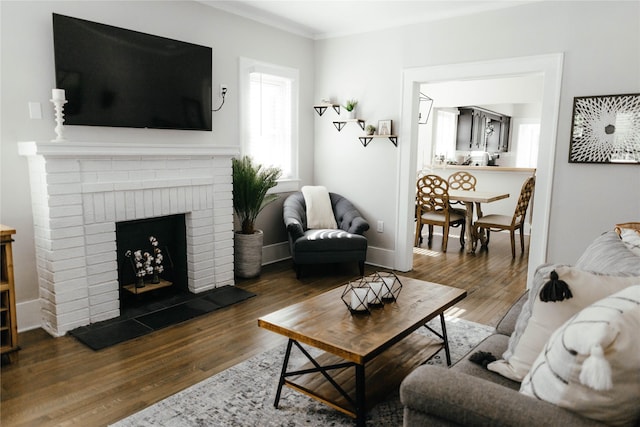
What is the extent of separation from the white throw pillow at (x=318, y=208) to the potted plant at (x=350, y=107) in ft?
2.80

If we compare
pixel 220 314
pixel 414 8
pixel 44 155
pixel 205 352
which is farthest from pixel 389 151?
pixel 44 155

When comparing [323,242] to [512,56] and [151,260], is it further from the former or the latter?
[512,56]

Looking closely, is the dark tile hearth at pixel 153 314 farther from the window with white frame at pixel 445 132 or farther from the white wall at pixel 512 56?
the window with white frame at pixel 445 132

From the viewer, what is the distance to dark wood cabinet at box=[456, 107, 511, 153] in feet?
29.3

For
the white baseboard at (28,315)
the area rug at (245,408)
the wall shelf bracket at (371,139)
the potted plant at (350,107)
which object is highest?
the potted plant at (350,107)

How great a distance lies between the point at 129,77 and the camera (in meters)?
3.36

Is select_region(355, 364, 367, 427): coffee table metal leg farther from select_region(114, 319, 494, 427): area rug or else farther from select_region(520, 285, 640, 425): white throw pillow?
select_region(520, 285, 640, 425): white throw pillow

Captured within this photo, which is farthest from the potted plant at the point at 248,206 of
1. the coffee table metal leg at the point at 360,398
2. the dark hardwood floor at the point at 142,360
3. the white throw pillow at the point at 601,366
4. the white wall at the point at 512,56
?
the white throw pillow at the point at 601,366

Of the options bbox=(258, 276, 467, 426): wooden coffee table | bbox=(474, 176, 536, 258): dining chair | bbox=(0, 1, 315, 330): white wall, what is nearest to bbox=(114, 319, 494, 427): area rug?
bbox=(258, 276, 467, 426): wooden coffee table

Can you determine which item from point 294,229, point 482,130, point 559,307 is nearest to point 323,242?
point 294,229

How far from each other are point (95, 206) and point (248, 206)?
144 cm

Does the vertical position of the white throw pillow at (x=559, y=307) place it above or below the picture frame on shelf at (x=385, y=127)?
below

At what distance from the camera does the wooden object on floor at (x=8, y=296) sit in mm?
→ 2533

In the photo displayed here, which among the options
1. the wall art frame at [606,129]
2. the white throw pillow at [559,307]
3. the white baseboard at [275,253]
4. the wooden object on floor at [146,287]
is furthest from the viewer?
the white baseboard at [275,253]
